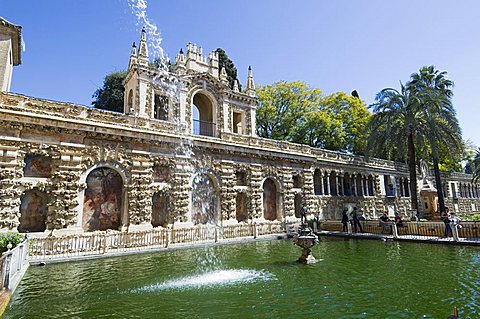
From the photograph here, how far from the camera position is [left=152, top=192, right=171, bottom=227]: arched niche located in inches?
702

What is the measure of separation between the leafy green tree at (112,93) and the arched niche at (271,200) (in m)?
21.7

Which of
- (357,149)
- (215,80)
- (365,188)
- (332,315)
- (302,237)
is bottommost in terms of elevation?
(332,315)

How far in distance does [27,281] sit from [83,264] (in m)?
2.62

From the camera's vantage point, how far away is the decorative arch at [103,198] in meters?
15.3

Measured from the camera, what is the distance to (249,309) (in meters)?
6.25

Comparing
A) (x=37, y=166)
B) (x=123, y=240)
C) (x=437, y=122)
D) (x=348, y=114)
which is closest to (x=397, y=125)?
(x=437, y=122)

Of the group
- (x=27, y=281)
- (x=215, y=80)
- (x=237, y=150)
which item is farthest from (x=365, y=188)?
(x=27, y=281)

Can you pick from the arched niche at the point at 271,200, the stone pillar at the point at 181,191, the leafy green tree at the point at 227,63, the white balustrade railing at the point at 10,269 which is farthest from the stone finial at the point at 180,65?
the leafy green tree at the point at 227,63

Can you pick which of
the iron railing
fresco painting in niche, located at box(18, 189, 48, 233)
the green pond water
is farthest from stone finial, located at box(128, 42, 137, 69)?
the iron railing

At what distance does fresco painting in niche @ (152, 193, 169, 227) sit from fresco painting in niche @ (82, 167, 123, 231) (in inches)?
85.5

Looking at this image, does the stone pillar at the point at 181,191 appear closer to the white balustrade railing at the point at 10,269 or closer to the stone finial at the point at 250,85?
the white balustrade railing at the point at 10,269

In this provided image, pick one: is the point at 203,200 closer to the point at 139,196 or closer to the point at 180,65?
the point at 139,196

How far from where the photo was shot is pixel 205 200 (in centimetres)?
2005

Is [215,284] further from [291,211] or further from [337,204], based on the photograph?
[337,204]
